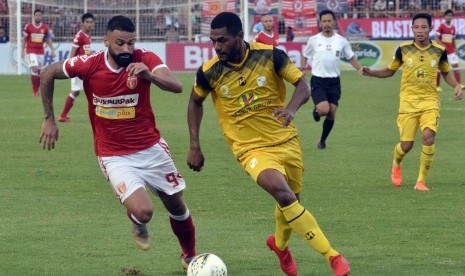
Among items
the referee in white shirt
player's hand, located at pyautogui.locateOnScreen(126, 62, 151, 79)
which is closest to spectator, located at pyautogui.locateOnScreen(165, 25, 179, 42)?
the referee in white shirt

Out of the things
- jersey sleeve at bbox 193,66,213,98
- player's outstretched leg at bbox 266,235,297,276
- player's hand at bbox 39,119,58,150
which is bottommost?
player's outstretched leg at bbox 266,235,297,276

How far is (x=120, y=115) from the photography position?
359 inches

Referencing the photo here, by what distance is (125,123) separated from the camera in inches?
360

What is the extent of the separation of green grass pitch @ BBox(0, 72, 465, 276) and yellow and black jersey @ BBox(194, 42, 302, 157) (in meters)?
1.15

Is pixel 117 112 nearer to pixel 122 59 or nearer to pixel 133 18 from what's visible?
pixel 122 59

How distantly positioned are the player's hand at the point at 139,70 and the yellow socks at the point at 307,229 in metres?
1.51

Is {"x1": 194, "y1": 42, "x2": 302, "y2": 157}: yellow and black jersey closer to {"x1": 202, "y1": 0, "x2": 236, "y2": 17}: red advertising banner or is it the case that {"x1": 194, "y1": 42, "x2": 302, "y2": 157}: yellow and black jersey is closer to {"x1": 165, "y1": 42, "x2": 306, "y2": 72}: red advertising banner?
{"x1": 202, "y1": 0, "x2": 236, "y2": 17}: red advertising banner

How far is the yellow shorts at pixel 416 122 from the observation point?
14.2 metres

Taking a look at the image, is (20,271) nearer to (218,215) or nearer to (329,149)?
(218,215)

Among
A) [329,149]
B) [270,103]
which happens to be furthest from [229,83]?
[329,149]

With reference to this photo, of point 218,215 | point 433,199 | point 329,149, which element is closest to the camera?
point 218,215

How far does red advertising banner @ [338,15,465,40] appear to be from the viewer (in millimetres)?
42844

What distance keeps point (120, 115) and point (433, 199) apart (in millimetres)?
5641

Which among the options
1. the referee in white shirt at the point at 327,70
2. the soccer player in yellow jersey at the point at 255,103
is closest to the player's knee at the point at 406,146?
the referee in white shirt at the point at 327,70
